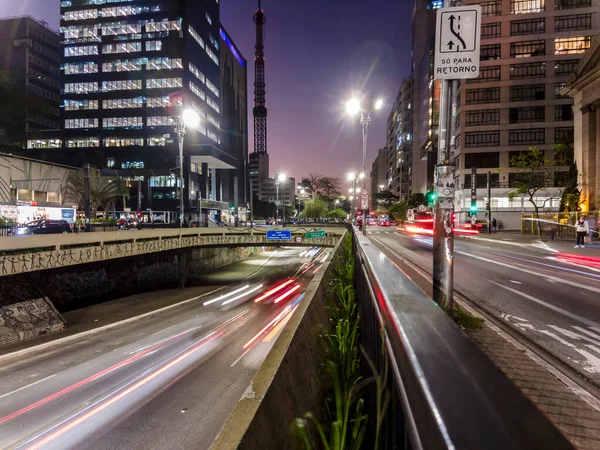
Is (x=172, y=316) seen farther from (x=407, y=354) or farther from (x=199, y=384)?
(x=407, y=354)

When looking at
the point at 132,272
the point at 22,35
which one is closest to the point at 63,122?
the point at 22,35

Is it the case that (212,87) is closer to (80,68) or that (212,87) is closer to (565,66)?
(80,68)

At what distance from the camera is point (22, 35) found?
8894 centimetres

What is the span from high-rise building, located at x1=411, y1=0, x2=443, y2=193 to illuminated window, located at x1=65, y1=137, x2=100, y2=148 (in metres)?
72.8

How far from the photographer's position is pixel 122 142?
75062 millimetres

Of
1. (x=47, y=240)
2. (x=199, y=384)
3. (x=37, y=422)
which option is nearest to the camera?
(x=37, y=422)

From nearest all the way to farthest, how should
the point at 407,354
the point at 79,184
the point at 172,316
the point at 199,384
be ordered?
the point at 407,354
the point at 199,384
the point at 172,316
the point at 79,184

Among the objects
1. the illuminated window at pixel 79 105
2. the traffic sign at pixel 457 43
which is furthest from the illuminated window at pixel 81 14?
the traffic sign at pixel 457 43

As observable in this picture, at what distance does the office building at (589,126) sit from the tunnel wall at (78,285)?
4114cm

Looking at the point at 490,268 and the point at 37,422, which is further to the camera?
the point at 490,268

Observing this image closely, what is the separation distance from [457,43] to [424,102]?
87675mm

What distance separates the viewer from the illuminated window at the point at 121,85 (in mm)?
74938

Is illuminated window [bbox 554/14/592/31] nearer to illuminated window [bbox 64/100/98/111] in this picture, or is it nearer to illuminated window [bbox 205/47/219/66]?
illuminated window [bbox 205/47/219/66]

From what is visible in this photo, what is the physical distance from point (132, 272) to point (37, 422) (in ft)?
79.8
